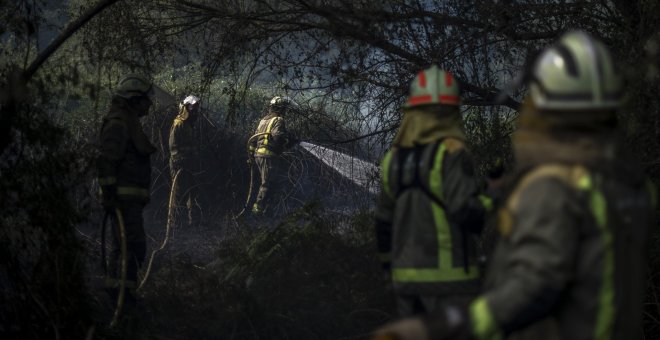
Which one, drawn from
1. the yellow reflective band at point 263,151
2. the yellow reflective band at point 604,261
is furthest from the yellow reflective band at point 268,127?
the yellow reflective band at point 604,261

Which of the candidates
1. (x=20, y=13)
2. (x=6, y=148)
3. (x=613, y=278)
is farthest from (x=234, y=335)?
(x=613, y=278)

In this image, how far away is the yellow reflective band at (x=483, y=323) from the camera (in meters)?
2.10

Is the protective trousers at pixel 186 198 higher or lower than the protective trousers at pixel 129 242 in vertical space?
higher

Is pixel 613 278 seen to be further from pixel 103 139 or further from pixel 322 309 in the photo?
pixel 103 139

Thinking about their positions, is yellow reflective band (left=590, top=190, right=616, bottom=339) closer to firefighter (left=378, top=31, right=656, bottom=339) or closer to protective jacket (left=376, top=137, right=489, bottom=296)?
firefighter (left=378, top=31, right=656, bottom=339)

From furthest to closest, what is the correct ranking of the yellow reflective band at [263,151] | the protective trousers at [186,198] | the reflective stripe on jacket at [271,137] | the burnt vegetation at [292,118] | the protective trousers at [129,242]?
the yellow reflective band at [263,151] < the protective trousers at [186,198] < the reflective stripe on jacket at [271,137] < the protective trousers at [129,242] < the burnt vegetation at [292,118]

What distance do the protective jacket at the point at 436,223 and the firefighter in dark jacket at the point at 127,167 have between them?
3.55 meters

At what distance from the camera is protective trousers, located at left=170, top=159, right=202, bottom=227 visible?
11.7 metres

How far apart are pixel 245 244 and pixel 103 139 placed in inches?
72.3

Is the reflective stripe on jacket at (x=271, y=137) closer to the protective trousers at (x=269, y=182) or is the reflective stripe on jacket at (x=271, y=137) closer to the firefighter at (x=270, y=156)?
the firefighter at (x=270, y=156)

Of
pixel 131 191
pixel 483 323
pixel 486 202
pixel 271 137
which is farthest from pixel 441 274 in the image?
pixel 271 137

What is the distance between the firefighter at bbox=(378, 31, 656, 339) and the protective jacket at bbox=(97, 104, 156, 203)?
5105 mm

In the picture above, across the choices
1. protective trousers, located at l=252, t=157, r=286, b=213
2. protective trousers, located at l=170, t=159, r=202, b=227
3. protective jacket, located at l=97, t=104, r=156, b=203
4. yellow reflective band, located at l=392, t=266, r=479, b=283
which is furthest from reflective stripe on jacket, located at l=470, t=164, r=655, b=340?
protective trousers, located at l=252, t=157, r=286, b=213

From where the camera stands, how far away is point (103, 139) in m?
6.89
